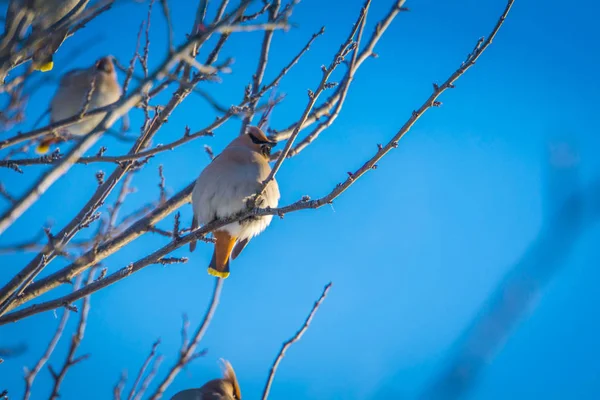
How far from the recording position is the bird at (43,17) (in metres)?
2.15

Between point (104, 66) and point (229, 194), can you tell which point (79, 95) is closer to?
point (104, 66)

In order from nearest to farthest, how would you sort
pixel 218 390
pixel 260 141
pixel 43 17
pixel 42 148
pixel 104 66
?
pixel 43 17, pixel 260 141, pixel 218 390, pixel 42 148, pixel 104 66

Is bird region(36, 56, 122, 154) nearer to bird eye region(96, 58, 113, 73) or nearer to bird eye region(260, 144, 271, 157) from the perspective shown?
bird eye region(96, 58, 113, 73)

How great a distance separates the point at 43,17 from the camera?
2.57 metres

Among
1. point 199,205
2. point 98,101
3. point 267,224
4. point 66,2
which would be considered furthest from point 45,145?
point 66,2

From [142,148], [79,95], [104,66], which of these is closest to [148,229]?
[142,148]

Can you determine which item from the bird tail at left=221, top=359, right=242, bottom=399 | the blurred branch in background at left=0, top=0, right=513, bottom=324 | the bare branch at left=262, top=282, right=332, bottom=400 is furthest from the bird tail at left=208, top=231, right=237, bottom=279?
the bare branch at left=262, top=282, right=332, bottom=400

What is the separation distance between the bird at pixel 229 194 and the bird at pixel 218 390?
94 centimetres

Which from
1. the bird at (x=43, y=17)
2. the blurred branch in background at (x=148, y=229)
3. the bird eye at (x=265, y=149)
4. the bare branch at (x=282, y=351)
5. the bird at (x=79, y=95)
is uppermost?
the bird at (x=79, y=95)

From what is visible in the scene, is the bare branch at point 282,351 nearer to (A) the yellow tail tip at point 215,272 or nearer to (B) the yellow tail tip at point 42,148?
(A) the yellow tail tip at point 215,272

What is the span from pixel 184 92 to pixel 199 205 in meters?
1.35

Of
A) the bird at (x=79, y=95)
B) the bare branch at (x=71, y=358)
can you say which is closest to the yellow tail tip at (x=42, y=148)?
the bird at (x=79, y=95)

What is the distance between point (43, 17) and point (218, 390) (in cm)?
284

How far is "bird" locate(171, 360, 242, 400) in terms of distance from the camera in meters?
4.48
